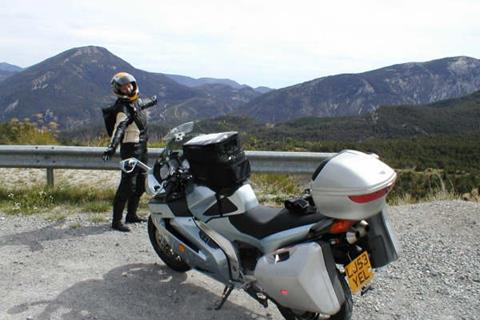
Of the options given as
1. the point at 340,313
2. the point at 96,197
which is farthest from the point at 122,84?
the point at 340,313

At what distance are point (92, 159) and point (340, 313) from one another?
17.7 feet

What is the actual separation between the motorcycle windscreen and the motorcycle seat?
380mm

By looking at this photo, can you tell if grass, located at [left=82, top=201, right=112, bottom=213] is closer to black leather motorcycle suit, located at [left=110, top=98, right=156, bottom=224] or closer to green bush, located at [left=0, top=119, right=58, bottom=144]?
black leather motorcycle suit, located at [left=110, top=98, right=156, bottom=224]

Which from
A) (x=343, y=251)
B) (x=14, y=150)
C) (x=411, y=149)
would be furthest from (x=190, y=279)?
(x=411, y=149)

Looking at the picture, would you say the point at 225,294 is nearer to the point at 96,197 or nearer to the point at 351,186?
the point at 351,186

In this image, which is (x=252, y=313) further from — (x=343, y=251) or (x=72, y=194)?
(x=72, y=194)

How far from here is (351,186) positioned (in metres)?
3.24

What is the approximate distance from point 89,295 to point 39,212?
3.03 metres

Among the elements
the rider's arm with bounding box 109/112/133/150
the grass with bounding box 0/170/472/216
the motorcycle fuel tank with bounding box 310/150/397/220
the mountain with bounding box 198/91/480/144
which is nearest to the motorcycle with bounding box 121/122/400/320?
the motorcycle fuel tank with bounding box 310/150/397/220

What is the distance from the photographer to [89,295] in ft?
14.8

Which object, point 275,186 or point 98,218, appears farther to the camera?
point 275,186

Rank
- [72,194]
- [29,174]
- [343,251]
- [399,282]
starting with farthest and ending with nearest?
[29,174], [72,194], [399,282], [343,251]

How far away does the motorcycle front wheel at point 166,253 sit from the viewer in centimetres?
501

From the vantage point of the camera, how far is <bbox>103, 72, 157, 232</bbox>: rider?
618 centimetres
